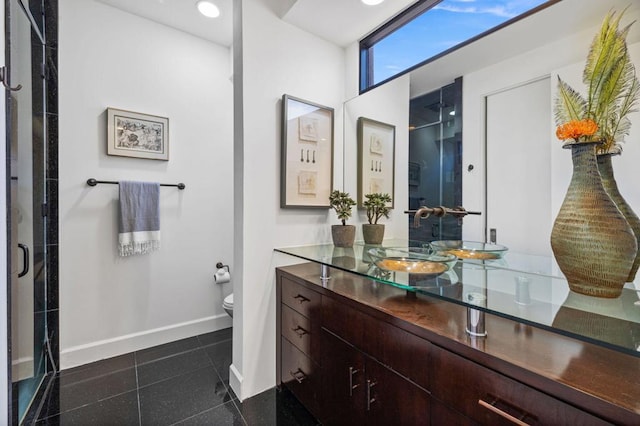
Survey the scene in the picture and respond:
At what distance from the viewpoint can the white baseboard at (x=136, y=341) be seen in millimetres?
1975

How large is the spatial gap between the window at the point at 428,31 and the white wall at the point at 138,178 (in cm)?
140

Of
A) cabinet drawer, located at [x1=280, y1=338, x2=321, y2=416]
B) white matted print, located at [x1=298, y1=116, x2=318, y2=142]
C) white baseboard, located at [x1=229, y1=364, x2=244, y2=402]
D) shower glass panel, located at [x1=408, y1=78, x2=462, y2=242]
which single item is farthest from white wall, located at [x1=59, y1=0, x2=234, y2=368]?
shower glass panel, located at [x1=408, y1=78, x2=462, y2=242]

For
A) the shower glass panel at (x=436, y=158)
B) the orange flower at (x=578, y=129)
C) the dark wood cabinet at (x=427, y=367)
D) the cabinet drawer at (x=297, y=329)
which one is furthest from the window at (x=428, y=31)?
the cabinet drawer at (x=297, y=329)

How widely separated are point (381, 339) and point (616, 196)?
0.87 metres

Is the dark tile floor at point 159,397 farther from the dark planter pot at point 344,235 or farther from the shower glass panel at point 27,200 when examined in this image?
the dark planter pot at point 344,235

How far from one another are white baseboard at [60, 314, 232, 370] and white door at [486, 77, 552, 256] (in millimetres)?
2362

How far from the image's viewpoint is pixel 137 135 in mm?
2174

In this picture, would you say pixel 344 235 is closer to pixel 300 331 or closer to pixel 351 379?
pixel 300 331

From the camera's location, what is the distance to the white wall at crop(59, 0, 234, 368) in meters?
1.96

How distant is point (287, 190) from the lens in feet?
5.79

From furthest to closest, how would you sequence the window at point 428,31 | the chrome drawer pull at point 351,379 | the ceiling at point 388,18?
1. the window at point 428,31
2. the chrome drawer pull at point 351,379
3. the ceiling at point 388,18

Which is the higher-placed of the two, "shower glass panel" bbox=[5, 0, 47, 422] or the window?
the window

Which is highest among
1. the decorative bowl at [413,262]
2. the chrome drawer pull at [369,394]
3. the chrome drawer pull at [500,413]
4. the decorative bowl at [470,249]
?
the decorative bowl at [470,249]

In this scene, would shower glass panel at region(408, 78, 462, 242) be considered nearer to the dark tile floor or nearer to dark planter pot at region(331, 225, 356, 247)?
dark planter pot at region(331, 225, 356, 247)
